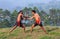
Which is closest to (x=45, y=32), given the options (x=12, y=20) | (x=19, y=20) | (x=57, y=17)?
(x=19, y=20)

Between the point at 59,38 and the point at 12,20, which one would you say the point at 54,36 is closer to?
the point at 59,38

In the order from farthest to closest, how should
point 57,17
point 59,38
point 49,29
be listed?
point 57,17, point 49,29, point 59,38

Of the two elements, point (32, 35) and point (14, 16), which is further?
point (14, 16)

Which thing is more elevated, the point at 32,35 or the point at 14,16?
the point at 32,35

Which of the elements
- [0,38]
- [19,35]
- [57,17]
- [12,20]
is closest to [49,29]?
[19,35]

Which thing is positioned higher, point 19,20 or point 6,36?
point 19,20

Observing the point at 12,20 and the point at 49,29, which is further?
the point at 12,20

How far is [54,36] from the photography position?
11.7 meters

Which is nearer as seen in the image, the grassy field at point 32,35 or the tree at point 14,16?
the grassy field at point 32,35

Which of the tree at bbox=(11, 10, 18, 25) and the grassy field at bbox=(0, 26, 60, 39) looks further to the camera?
the tree at bbox=(11, 10, 18, 25)

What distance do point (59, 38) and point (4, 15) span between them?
30090 mm

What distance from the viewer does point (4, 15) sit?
134 ft

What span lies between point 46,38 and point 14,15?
1068 inches

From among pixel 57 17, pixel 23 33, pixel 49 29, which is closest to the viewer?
pixel 23 33
